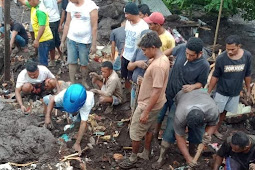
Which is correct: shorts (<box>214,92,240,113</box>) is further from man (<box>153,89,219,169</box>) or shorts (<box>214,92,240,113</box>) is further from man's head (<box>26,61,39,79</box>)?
man's head (<box>26,61,39,79</box>)

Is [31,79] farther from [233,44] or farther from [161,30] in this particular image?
[233,44]

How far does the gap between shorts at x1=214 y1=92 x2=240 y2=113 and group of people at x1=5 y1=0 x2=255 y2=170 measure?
0.02m

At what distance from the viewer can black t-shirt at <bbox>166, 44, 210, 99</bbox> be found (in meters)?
4.89

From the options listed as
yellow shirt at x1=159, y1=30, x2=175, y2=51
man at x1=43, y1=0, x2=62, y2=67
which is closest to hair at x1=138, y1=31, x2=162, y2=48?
yellow shirt at x1=159, y1=30, x2=175, y2=51

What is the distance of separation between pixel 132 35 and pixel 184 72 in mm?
1612

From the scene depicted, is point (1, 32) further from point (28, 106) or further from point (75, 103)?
point (75, 103)

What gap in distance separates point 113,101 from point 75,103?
Answer: 5.82 ft

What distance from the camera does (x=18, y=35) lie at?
8.50m

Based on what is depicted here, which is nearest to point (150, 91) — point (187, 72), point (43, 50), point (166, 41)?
point (187, 72)

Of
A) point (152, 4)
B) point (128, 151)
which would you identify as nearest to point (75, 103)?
point (128, 151)

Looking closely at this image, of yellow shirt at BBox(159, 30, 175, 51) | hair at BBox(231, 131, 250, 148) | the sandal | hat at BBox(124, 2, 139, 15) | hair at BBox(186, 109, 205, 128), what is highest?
hat at BBox(124, 2, 139, 15)

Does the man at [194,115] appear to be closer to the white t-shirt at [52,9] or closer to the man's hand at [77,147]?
the man's hand at [77,147]

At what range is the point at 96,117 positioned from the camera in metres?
6.38

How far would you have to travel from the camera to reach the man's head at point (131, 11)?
5996 mm
